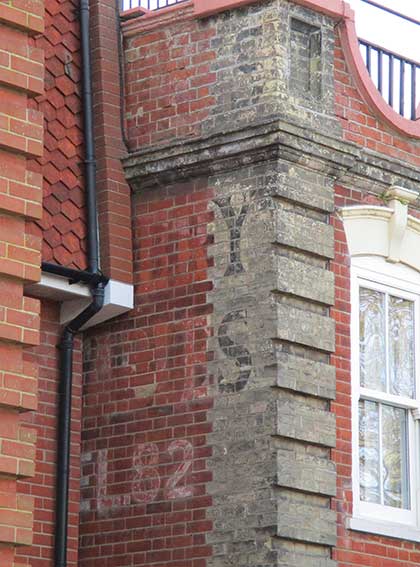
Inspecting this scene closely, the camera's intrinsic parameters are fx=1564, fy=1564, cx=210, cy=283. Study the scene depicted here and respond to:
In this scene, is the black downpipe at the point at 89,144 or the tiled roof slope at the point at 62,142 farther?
the black downpipe at the point at 89,144

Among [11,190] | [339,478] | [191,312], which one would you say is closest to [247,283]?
[191,312]

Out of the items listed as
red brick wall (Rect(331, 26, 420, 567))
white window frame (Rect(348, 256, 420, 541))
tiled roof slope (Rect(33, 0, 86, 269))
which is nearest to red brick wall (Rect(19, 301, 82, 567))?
tiled roof slope (Rect(33, 0, 86, 269))

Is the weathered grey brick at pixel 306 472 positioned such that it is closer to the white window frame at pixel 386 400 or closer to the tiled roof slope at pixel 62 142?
the white window frame at pixel 386 400

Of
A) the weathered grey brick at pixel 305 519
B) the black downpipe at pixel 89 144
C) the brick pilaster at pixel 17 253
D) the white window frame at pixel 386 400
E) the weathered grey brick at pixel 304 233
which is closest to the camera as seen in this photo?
the brick pilaster at pixel 17 253

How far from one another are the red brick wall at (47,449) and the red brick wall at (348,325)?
6.98ft

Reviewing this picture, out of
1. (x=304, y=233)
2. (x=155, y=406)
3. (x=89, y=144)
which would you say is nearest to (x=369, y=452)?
(x=155, y=406)

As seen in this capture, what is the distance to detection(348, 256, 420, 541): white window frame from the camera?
1228 cm

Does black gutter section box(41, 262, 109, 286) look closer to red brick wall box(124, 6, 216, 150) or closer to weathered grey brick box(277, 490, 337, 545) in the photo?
red brick wall box(124, 6, 216, 150)

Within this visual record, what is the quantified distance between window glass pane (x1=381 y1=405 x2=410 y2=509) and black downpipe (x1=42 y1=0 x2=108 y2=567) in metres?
2.55

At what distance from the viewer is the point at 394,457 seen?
1280 cm

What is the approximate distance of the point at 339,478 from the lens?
12.1 meters

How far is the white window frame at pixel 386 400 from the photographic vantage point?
12281 millimetres

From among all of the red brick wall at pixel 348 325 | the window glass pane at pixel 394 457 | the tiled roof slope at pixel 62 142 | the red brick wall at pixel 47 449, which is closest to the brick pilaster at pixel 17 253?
the tiled roof slope at pixel 62 142

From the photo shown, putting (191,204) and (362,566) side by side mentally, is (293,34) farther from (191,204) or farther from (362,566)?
(362,566)
